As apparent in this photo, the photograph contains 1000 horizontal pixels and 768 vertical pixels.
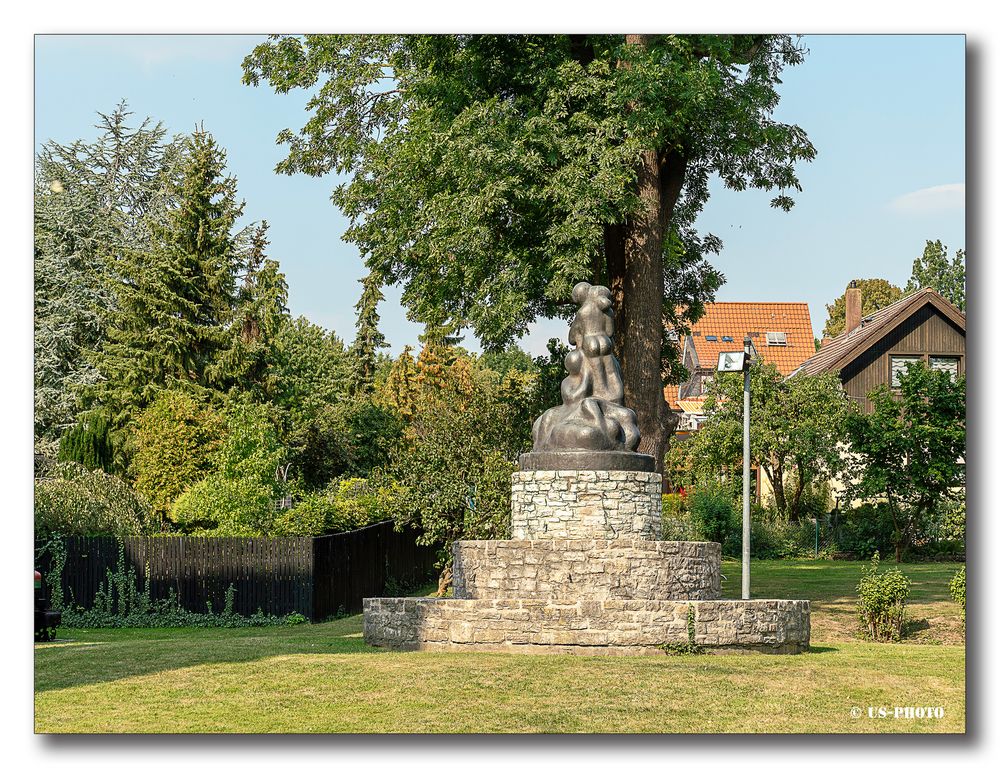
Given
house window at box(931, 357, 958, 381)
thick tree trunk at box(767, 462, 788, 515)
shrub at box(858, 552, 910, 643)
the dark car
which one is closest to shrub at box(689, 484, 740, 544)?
thick tree trunk at box(767, 462, 788, 515)

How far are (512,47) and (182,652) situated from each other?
34.3 ft

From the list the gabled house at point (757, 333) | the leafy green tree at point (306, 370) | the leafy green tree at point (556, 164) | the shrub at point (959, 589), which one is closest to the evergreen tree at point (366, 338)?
the leafy green tree at point (306, 370)

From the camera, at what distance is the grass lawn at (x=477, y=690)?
10328mm

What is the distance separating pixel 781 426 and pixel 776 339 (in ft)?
43.8

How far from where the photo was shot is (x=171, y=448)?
2644 centimetres

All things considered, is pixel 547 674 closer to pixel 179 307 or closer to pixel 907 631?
pixel 907 631

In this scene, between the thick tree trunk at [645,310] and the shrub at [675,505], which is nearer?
the thick tree trunk at [645,310]

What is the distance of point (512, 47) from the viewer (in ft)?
62.7

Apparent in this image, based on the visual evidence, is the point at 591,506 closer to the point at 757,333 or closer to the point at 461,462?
the point at 461,462

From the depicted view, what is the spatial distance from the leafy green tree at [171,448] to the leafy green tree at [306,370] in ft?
13.5

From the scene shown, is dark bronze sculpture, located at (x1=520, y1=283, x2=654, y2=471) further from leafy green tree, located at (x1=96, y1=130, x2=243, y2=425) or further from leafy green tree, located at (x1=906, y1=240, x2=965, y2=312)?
leafy green tree, located at (x1=906, y1=240, x2=965, y2=312)

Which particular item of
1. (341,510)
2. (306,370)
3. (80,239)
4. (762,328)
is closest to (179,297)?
(80,239)

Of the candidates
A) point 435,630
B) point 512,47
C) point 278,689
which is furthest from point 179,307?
point 278,689

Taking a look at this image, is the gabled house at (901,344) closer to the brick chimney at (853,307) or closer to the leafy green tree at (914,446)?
the leafy green tree at (914,446)
